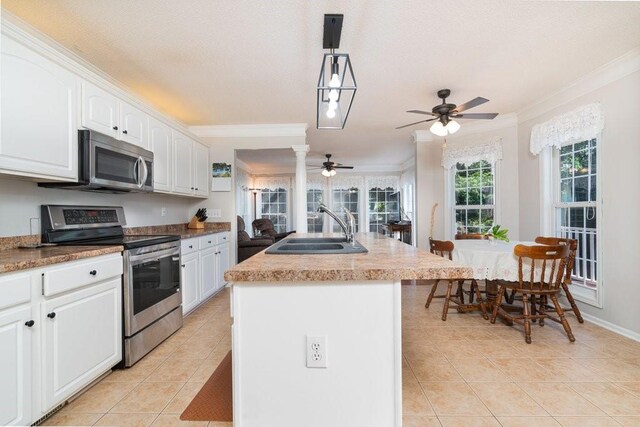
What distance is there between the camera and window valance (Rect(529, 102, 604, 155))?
2.81 m

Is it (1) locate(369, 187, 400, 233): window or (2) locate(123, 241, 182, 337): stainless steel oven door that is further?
(1) locate(369, 187, 400, 233): window

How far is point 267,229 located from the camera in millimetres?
6934

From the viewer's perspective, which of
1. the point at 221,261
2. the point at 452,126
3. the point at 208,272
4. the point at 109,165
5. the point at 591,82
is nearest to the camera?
the point at 109,165

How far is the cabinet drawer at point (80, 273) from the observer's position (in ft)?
4.92

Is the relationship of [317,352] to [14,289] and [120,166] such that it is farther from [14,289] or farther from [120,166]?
[120,166]

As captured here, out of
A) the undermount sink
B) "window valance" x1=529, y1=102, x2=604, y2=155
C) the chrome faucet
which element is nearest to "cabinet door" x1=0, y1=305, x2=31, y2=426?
the undermount sink

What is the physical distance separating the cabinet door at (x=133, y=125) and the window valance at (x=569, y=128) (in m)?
4.29

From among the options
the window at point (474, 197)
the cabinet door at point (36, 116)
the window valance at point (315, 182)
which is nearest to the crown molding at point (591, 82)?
the window at point (474, 197)

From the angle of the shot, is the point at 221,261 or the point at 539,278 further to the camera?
the point at 221,261

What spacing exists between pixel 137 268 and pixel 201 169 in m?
2.20

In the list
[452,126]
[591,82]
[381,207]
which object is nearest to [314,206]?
[381,207]

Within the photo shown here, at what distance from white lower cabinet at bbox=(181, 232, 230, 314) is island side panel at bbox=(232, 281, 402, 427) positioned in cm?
196

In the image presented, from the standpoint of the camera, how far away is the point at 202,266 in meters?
3.34

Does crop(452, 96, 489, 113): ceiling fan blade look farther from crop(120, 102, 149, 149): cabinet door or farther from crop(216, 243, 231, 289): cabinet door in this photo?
crop(216, 243, 231, 289): cabinet door
